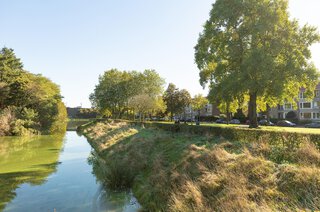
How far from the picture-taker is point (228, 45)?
91.4ft

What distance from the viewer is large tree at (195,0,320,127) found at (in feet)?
81.2

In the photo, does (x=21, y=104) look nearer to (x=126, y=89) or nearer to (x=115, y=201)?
(x=126, y=89)

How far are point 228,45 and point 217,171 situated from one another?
20439 millimetres

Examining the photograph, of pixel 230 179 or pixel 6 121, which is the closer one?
pixel 230 179

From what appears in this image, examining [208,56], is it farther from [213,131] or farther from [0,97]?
[0,97]

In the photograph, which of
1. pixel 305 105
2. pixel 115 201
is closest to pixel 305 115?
pixel 305 105

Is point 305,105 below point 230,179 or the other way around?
the other way around

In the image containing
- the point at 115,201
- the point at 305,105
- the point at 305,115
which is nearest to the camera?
the point at 115,201

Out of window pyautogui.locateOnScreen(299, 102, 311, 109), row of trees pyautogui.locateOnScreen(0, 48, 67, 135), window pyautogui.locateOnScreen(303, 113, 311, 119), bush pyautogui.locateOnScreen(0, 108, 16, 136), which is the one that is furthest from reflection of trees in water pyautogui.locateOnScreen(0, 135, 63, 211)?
window pyautogui.locateOnScreen(299, 102, 311, 109)

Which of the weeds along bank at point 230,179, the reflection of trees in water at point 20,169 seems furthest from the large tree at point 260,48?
the reflection of trees in water at point 20,169

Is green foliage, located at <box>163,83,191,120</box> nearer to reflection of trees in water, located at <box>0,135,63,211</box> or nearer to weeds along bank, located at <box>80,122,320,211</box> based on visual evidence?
reflection of trees in water, located at <box>0,135,63,211</box>

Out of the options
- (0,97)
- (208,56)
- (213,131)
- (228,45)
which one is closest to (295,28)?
(228,45)

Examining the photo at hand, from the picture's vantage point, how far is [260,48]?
2509cm

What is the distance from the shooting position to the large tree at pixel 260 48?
24.8 metres
